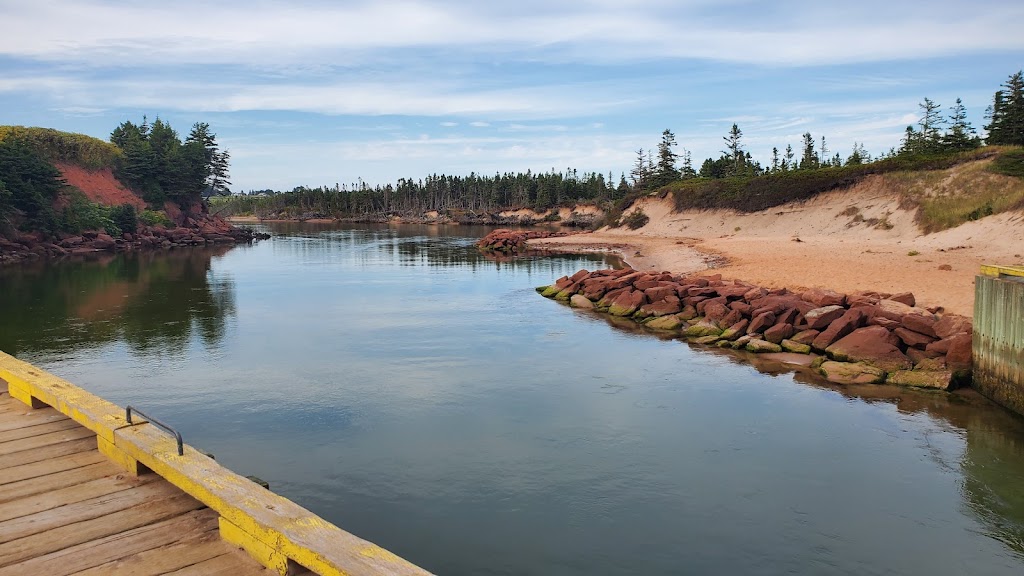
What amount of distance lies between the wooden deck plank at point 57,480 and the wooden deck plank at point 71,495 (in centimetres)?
8

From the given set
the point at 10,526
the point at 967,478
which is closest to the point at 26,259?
the point at 10,526

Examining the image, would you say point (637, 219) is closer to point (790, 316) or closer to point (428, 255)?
point (428, 255)

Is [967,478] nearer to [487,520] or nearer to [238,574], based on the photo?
[487,520]

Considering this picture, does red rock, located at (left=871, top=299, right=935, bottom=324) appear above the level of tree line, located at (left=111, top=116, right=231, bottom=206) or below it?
below

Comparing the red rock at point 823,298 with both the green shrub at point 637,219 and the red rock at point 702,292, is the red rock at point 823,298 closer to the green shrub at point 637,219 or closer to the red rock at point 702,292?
the red rock at point 702,292

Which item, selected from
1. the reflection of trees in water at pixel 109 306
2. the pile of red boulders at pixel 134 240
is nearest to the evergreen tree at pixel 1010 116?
the reflection of trees in water at pixel 109 306

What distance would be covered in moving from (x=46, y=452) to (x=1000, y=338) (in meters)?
18.1

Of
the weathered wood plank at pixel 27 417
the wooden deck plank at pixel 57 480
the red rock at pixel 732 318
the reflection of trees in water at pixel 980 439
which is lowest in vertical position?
the reflection of trees in water at pixel 980 439

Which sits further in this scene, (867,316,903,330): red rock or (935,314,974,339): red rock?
(867,316,903,330): red rock

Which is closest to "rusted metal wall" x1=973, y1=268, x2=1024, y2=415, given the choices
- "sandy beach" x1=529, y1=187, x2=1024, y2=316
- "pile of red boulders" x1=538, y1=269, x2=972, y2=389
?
"pile of red boulders" x1=538, y1=269, x2=972, y2=389

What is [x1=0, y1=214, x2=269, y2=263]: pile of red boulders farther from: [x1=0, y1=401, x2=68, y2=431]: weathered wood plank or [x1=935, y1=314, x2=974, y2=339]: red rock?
[x1=935, y1=314, x2=974, y2=339]: red rock

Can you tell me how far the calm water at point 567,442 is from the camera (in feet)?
33.2

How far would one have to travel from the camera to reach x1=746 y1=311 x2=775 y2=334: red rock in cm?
2302

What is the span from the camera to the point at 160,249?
7288 centimetres
